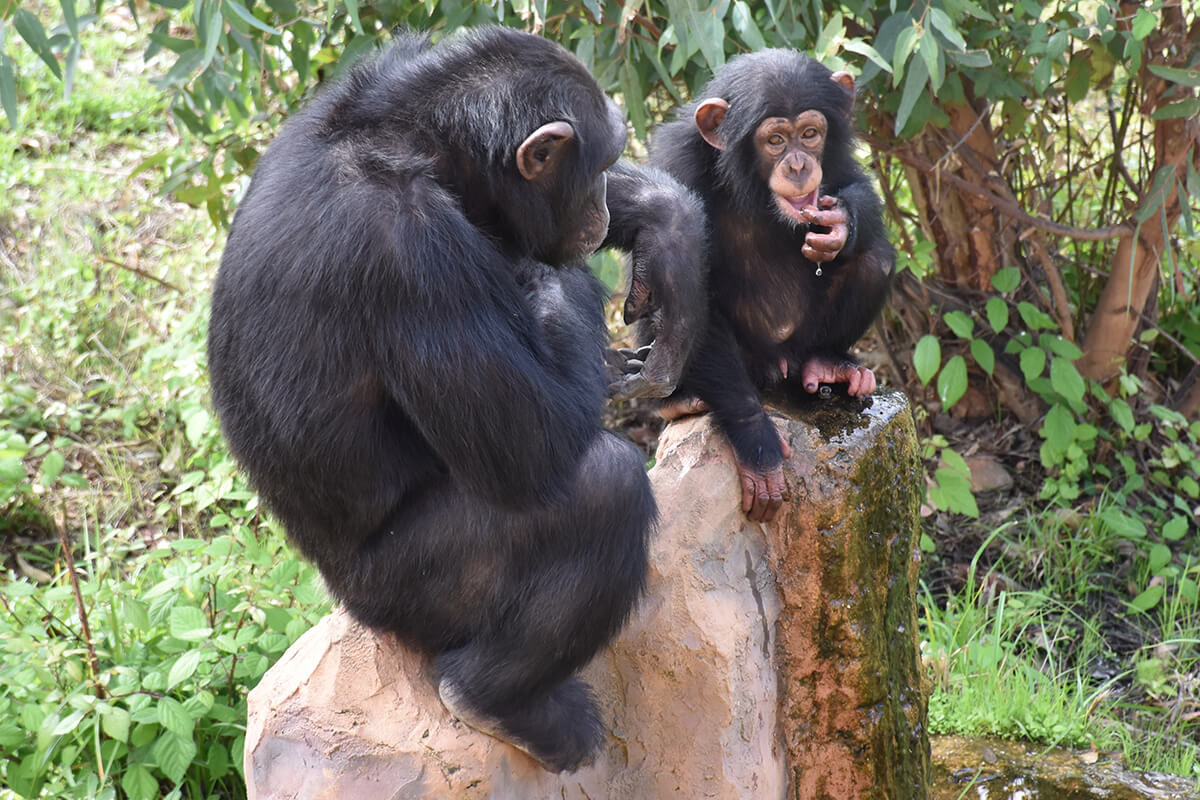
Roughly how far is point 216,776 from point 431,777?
1445 millimetres

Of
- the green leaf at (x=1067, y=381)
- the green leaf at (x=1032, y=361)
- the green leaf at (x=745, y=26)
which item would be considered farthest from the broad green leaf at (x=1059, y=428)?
the green leaf at (x=745, y=26)

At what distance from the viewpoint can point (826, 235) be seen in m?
3.46

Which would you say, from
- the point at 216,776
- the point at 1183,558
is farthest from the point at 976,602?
the point at 216,776

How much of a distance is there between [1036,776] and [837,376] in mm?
1568

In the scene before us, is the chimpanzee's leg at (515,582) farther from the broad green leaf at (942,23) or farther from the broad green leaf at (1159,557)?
the broad green leaf at (1159,557)

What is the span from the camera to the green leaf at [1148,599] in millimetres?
5035

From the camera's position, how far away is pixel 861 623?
10.8 ft

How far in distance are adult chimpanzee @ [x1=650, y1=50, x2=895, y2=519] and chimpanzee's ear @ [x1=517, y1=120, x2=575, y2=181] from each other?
36.5 inches

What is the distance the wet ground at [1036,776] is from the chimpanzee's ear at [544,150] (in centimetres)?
241

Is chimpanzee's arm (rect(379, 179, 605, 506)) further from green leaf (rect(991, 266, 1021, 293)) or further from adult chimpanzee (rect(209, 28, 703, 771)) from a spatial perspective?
green leaf (rect(991, 266, 1021, 293))

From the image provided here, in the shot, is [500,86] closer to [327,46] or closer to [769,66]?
[769,66]

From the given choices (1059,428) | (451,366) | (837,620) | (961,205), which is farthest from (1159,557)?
(451,366)

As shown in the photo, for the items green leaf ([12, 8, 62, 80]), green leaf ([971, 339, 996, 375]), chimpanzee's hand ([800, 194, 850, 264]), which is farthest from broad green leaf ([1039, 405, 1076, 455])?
green leaf ([12, 8, 62, 80])

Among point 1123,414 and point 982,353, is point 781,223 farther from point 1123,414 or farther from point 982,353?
point 1123,414
